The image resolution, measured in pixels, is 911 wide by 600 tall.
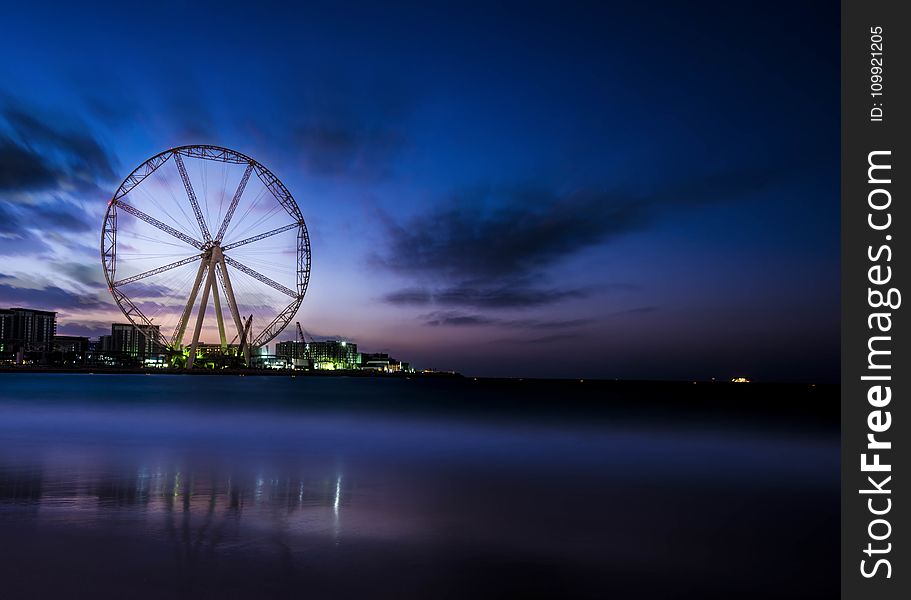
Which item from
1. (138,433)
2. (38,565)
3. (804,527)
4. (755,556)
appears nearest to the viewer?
(38,565)

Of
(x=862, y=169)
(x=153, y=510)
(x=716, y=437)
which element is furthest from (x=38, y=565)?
(x=716, y=437)

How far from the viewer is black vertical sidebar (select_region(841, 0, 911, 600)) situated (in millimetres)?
9500

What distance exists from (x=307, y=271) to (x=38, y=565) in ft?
249

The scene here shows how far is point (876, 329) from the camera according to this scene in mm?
9820

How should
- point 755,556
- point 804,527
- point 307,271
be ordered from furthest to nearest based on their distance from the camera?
point 307,271 < point 804,527 < point 755,556

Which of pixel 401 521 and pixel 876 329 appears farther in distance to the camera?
pixel 401 521

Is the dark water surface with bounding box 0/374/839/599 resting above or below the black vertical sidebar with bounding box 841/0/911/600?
below

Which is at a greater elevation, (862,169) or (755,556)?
(862,169)

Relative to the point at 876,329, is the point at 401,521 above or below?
below

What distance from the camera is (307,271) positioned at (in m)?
83.8

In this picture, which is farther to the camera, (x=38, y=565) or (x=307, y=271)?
(x=307, y=271)

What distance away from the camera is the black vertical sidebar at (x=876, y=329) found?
9.50 meters

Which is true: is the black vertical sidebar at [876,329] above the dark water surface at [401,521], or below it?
above

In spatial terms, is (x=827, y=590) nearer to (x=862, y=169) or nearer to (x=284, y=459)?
(x=862, y=169)
